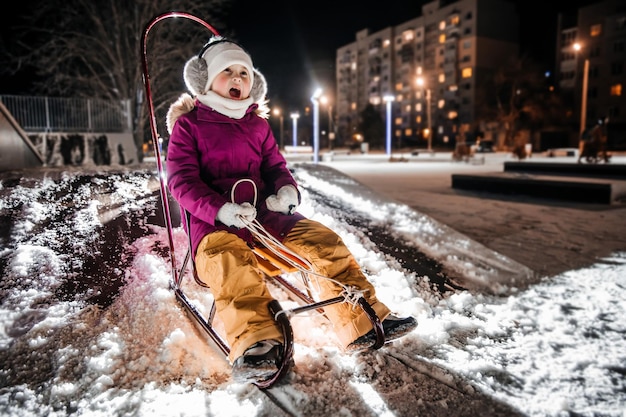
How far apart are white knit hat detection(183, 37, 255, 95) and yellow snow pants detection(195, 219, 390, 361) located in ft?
3.30

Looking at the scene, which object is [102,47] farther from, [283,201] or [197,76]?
[283,201]

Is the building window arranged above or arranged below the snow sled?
above

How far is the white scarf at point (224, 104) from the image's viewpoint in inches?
107

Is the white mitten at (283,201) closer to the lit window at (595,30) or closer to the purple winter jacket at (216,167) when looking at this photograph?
the purple winter jacket at (216,167)

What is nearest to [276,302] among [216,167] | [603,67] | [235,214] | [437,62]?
[235,214]

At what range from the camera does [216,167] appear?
273 centimetres

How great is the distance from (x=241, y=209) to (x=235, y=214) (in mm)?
40

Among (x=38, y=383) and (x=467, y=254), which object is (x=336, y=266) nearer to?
(x=38, y=383)

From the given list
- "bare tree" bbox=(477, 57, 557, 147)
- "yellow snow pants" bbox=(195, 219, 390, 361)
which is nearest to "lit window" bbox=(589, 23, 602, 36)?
"bare tree" bbox=(477, 57, 557, 147)

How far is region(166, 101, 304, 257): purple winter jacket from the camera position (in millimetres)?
2498

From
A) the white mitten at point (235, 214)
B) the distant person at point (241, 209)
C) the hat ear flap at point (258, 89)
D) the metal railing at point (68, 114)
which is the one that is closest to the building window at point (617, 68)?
the metal railing at point (68, 114)

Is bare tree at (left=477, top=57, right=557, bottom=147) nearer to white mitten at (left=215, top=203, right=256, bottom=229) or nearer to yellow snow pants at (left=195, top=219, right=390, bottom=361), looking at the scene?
yellow snow pants at (left=195, top=219, right=390, bottom=361)

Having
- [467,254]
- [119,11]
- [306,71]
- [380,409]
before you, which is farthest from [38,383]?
[306,71]

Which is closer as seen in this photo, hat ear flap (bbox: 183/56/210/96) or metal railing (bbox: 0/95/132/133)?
hat ear flap (bbox: 183/56/210/96)
